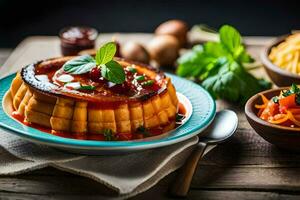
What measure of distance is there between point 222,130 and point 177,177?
47cm

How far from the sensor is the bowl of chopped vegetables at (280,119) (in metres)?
2.79

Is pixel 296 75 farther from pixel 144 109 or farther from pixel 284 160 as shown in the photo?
pixel 144 109

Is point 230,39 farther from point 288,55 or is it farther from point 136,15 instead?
point 136,15

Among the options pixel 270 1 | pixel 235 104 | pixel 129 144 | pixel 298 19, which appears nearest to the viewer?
pixel 129 144

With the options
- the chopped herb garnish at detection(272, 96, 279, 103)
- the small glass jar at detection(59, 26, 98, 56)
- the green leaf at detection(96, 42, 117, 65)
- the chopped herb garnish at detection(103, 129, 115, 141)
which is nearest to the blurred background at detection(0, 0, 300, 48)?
the small glass jar at detection(59, 26, 98, 56)

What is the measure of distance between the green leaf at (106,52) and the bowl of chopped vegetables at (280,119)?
714mm

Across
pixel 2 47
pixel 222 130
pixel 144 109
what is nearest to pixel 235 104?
pixel 222 130

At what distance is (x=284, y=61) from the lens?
358 cm

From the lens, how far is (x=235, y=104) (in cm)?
357

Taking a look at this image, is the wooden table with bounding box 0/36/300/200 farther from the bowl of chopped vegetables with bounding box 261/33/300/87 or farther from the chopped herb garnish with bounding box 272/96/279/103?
the bowl of chopped vegetables with bounding box 261/33/300/87

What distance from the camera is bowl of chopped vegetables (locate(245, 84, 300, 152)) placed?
2.79 meters

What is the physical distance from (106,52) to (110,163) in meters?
0.57

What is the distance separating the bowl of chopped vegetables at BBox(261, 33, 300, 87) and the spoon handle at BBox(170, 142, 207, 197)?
2.85 feet

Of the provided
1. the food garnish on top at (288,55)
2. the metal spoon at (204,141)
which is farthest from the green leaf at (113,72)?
the food garnish on top at (288,55)
